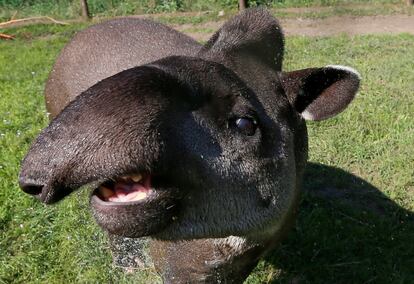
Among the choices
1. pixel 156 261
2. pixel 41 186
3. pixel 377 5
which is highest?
pixel 41 186

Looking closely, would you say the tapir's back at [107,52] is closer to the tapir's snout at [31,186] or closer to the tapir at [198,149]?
the tapir at [198,149]

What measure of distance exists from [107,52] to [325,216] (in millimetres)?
2153

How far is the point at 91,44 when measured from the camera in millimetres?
4348

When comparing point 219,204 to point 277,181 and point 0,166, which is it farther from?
point 0,166

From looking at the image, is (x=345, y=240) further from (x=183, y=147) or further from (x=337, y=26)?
(x=337, y=26)

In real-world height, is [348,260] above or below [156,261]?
below

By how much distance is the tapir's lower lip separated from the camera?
6.14 feet

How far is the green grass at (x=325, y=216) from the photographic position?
13.6 ft

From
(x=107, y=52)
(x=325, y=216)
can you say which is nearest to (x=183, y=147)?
(x=107, y=52)

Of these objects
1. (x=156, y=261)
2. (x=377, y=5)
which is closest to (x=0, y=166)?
(x=156, y=261)

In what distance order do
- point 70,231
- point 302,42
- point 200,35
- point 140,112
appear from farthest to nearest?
point 200,35 < point 302,42 < point 70,231 < point 140,112

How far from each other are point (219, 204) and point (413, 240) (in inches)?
107

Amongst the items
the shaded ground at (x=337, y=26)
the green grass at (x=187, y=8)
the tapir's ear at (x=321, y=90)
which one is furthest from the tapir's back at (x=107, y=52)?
the green grass at (x=187, y=8)

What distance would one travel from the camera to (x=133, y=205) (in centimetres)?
188
